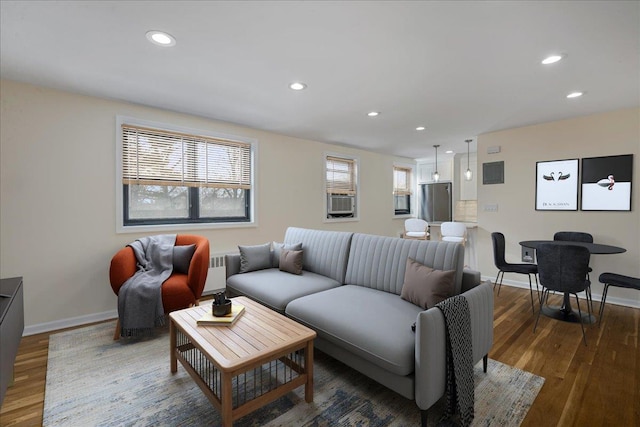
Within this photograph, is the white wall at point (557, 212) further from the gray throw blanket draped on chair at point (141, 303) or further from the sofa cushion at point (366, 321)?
the gray throw blanket draped on chair at point (141, 303)

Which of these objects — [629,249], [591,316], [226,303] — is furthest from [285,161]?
[629,249]

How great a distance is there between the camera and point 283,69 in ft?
8.31

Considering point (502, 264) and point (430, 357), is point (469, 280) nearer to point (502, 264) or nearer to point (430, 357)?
point (430, 357)

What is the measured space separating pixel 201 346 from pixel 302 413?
730 millimetres

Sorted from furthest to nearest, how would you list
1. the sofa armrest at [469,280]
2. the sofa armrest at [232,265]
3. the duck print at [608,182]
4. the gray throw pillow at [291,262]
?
1. the duck print at [608,182]
2. the sofa armrest at [232,265]
3. the gray throw pillow at [291,262]
4. the sofa armrest at [469,280]

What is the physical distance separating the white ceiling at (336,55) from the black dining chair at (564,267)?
5.29 feet

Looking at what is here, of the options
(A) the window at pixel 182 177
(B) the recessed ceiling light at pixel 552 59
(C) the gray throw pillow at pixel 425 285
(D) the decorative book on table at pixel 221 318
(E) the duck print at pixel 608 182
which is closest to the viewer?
(D) the decorative book on table at pixel 221 318

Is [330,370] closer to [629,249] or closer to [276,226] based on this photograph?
[276,226]

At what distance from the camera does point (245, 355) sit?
61.2 inches

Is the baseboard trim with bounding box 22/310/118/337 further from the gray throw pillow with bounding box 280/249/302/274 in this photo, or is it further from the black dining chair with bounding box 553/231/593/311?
the black dining chair with bounding box 553/231/593/311

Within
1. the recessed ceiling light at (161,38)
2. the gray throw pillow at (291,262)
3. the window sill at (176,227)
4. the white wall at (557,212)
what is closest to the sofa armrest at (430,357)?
the gray throw pillow at (291,262)

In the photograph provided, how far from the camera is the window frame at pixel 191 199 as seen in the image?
3273mm

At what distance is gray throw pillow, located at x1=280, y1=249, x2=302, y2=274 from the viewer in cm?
318

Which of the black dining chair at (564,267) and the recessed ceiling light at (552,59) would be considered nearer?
the recessed ceiling light at (552,59)
